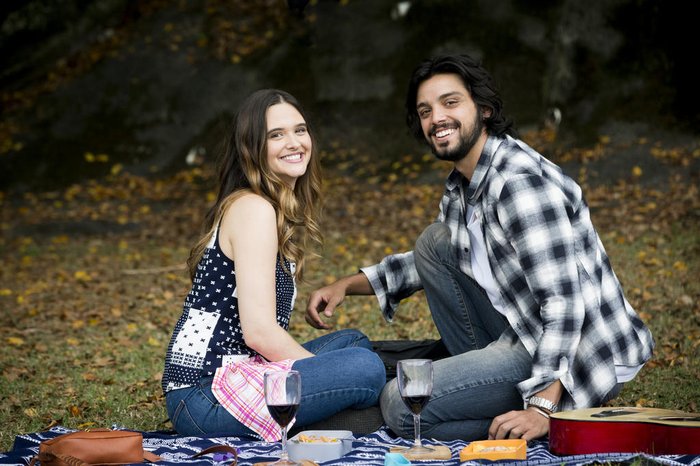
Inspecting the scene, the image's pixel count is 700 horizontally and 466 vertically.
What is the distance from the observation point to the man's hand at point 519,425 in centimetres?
347

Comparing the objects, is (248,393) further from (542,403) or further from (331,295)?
(542,403)

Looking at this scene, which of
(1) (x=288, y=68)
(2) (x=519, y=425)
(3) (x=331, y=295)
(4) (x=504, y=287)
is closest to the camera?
(2) (x=519, y=425)

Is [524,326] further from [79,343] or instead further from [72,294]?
[72,294]

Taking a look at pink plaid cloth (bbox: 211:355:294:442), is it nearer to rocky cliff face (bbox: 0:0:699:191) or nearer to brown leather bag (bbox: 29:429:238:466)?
brown leather bag (bbox: 29:429:238:466)

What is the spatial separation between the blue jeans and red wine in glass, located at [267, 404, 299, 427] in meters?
0.66

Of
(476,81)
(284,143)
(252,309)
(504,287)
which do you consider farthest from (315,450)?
(476,81)

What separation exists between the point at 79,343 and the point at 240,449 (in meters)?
3.75

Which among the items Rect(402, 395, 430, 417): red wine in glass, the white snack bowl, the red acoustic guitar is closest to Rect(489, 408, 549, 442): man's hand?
the red acoustic guitar

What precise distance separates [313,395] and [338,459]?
1.37 feet

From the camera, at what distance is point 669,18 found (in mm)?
12875

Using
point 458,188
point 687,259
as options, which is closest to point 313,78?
point 687,259

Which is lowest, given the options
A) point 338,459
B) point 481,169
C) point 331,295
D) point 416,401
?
point 338,459

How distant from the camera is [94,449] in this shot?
321 centimetres

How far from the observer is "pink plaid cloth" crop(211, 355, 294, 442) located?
3695mm
